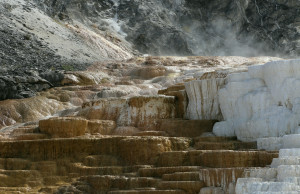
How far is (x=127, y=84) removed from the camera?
85.3 ft

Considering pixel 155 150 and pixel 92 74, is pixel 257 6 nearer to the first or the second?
pixel 92 74

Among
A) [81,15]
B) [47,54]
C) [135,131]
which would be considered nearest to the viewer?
[135,131]

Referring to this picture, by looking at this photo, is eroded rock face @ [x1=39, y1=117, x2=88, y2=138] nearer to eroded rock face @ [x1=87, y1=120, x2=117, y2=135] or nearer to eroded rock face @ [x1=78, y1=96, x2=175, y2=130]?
eroded rock face @ [x1=87, y1=120, x2=117, y2=135]

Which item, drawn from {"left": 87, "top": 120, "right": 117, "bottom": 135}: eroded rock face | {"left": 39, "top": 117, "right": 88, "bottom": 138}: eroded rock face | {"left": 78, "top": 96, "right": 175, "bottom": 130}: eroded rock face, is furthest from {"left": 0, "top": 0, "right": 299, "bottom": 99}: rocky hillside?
{"left": 39, "top": 117, "right": 88, "bottom": 138}: eroded rock face

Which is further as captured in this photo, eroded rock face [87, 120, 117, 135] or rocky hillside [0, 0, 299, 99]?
rocky hillside [0, 0, 299, 99]

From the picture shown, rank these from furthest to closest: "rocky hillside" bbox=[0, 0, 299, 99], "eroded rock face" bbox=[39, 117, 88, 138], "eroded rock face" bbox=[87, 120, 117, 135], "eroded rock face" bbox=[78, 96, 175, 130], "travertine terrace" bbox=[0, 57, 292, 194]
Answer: "rocky hillside" bbox=[0, 0, 299, 99] < "eroded rock face" bbox=[78, 96, 175, 130] < "eroded rock face" bbox=[87, 120, 117, 135] < "eroded rock face" bbox=[39, 117, 88, 138] < "travertine terrace" bbox=[0, 57, 292, 194]

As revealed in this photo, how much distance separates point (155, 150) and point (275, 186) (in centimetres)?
449

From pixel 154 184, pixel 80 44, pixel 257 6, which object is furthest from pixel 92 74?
pixel 257 6

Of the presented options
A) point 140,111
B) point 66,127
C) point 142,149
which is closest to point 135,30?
point 140,111

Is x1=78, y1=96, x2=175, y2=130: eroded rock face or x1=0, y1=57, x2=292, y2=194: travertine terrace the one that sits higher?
x1=78, y1=96, x2=175, y2=130: eroded rock face

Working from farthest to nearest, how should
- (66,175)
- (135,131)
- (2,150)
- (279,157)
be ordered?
(135,131), (2,150), (66,175), (279,157)

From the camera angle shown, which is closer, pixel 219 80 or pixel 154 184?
pixel 154 184

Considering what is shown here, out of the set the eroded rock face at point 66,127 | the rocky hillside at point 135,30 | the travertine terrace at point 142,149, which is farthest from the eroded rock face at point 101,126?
the rocky hillside at point 135,30

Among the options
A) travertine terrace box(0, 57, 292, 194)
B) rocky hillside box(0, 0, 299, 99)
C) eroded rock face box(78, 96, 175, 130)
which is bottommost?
travertine terrace box(0, 57, 292, 194)
